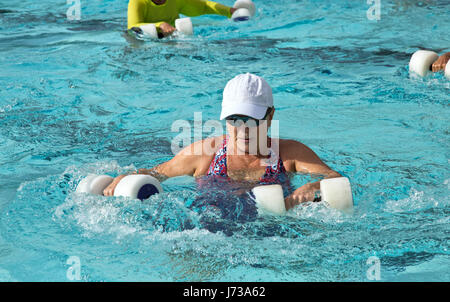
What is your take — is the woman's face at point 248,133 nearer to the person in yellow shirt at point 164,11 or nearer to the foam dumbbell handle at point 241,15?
the person in yellow shirt at point 164,11

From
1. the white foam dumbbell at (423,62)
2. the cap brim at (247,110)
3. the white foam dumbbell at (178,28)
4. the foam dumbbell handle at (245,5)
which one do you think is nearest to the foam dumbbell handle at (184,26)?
the white foam dumbbell at (178,28)

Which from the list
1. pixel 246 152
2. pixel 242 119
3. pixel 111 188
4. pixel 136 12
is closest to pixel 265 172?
pixel 246 152

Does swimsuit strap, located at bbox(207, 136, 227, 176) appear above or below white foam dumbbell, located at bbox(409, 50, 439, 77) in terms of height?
below

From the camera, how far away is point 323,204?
13.1ft

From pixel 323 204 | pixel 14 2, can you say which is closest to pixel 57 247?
pixel 323 204

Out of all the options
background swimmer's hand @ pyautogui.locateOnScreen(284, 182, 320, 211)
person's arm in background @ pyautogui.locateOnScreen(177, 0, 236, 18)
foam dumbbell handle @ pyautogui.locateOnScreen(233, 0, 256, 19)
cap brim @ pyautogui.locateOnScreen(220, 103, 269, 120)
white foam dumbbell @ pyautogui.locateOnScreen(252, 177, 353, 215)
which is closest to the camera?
white foam dumbbell @ pyautogui.locateOnScreen(252, 177, 353, 215)

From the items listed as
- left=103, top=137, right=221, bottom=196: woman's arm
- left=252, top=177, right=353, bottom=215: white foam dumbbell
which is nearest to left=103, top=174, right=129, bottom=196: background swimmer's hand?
left=103, top=137, right=221, bottom=196: woman's arm

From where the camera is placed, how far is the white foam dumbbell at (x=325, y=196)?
3924 millimetres

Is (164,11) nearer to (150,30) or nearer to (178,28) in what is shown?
(178,28)

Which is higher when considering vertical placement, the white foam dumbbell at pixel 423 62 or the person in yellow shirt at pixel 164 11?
the person in yellow shirt at pixel 164 11

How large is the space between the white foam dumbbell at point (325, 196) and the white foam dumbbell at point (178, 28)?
19.6 feet

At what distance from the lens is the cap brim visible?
4.24 meters

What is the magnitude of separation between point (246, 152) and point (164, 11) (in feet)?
19.8

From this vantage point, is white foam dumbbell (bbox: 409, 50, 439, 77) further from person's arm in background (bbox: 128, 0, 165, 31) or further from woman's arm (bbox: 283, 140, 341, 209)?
person's arm in background (bbox: 128, 0, 165, 31)
